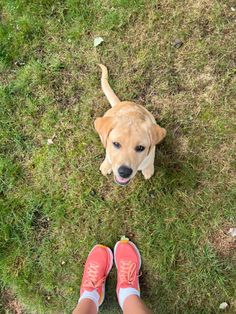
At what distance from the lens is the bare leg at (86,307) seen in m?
3.73

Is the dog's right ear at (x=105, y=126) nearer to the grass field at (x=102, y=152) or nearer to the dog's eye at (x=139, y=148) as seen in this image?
the dog's eye at (x=139, y=148)

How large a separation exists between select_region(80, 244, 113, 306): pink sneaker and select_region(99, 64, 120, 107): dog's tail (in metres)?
1.56

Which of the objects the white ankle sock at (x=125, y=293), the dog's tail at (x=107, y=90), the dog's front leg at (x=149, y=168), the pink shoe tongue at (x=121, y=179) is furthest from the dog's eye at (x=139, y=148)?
the white ankle sock at (x=125, y=293)

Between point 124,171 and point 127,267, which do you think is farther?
point 127,267

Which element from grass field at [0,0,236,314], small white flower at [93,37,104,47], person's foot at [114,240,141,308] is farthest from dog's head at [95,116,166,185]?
small white flower at [93,37,104,47]

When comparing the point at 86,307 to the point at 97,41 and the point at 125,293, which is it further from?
the point at 97,41

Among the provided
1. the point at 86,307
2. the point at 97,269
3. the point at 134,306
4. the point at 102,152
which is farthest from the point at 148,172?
the point at 86,307

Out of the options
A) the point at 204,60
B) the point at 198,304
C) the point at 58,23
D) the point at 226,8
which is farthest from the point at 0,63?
the point at 198,304

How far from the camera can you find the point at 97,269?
421 centimetres

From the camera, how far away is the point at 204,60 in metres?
4.57

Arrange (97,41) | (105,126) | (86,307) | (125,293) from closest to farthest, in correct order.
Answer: (105,126) < (86,307) < (125,293) < (97,41)

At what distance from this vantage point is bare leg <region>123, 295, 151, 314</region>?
3.62 meters

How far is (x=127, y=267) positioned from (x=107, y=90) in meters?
1.90

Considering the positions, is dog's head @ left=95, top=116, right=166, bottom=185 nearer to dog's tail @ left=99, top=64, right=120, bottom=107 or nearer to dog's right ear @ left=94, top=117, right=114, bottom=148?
dog's right ear @ left=94, top=117, right=114, bottom=148
